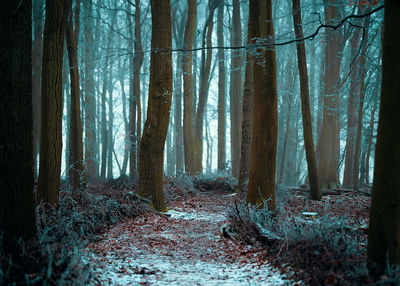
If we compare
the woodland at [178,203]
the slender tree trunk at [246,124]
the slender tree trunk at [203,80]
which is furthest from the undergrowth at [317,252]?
the slender tree trunk at [203,80]

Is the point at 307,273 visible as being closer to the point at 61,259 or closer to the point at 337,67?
the point at 61,259

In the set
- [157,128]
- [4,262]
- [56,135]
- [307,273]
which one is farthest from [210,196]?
[4,262]

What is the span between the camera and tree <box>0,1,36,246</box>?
9.96ft

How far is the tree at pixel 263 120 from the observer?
6.05 metres

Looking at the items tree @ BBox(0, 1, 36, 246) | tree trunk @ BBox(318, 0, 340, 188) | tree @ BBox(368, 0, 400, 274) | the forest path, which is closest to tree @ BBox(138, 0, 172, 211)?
the forest path

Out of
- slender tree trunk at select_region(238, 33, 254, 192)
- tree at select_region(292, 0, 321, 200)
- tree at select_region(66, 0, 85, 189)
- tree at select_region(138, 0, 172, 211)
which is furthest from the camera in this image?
slender tree trunk at select_region(238, 33, 254, 192)

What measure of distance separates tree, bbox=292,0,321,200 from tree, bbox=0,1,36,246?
269 inches

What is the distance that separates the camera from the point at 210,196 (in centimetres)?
1170

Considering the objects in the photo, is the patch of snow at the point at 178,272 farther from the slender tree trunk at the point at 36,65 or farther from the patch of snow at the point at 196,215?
the slender tree trunk at the point at 36,65

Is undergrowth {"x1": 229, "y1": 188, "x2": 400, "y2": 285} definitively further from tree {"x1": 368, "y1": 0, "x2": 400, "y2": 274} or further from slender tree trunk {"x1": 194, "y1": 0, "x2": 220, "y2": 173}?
slender tree trunk {"x1": 194, "y1": 0, "x2": 220, "y2": 173}

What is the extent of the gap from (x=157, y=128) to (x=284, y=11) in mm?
14651

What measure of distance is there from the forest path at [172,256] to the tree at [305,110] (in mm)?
3613

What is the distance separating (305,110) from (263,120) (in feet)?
10.9

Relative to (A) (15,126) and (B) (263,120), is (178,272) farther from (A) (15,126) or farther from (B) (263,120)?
(B) (263,120)
